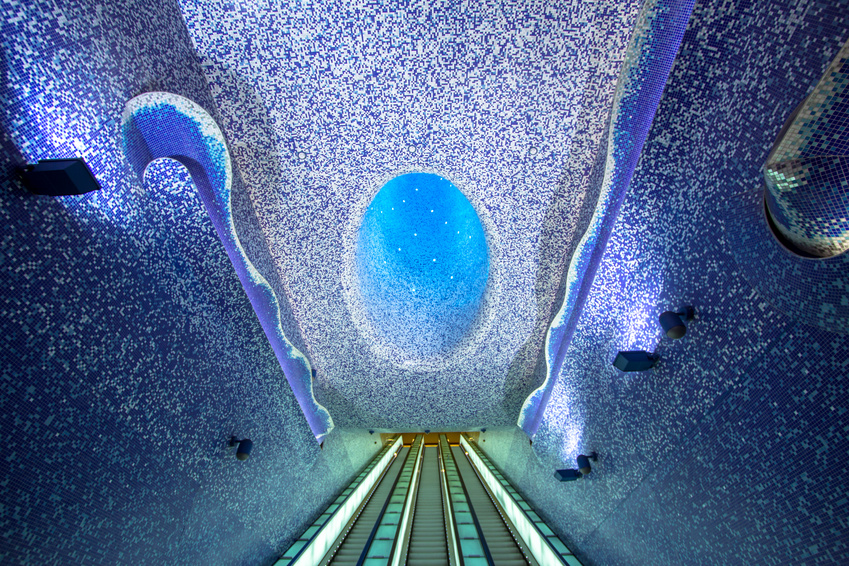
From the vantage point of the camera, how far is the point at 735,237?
1985 mm

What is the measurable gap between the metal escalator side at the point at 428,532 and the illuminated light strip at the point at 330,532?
1108mm

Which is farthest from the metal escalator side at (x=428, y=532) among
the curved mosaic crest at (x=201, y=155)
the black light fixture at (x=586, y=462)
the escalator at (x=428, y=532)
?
the curved mosaic crest at (x=201, y=155)

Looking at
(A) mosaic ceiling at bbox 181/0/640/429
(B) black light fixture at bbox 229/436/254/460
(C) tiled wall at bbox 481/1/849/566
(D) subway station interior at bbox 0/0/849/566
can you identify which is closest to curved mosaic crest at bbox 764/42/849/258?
(D) subway station interior at bbox 0/0/849/566

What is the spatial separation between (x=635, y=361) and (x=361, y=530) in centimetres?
520

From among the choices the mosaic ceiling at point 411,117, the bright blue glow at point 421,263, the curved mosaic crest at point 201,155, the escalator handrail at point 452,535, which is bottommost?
the escalator handrail at point 452,535

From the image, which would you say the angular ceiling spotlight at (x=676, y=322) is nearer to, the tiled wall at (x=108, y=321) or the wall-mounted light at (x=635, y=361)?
the wall-mounted light at (x=635, y=361)

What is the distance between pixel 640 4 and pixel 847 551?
327cm

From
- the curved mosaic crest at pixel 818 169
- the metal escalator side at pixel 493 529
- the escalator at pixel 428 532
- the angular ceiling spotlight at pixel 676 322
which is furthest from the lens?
the metal escalator side at pixel 493 529

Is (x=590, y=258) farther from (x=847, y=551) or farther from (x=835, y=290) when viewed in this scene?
(x=847, y=551)

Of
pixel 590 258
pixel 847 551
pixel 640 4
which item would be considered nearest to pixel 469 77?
pixel 640 4

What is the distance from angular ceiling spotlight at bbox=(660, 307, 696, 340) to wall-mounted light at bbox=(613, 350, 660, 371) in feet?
1.01

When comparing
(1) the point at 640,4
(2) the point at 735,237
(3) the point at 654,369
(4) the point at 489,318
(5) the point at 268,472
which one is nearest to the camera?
(2) the point at 735,237

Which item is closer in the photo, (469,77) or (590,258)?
Answer: (469,77)

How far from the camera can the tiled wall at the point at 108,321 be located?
1.69 m
